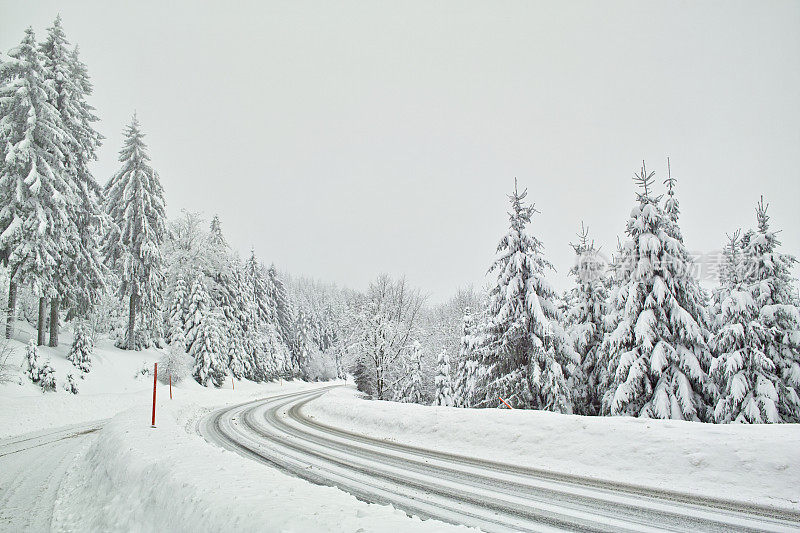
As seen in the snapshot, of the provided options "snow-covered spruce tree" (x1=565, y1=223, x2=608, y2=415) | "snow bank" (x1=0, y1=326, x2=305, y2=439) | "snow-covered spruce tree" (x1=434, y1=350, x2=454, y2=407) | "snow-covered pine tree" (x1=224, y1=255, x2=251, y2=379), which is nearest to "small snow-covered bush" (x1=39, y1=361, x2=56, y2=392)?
"snow bank" (x1=0, y1=326, x2=305, y2=439)

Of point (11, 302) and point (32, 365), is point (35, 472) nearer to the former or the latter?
point (32, 365)

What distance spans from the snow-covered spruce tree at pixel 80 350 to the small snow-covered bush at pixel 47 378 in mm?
3136

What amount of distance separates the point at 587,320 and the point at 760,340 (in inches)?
245

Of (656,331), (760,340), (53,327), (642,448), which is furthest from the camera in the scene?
(53,327)

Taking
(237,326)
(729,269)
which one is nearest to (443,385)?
(729,269)

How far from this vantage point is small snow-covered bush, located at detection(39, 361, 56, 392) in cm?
2064

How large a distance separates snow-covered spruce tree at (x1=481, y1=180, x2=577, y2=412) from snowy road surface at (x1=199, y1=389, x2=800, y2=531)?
8258mm

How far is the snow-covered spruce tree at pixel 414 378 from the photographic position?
106 ft

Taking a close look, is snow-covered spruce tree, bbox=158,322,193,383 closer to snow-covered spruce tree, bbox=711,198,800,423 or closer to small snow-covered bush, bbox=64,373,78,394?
small snow-covered bush, bbox=64,373,78,394

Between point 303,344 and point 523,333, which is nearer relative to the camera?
point 523,333

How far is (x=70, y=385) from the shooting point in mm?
22438

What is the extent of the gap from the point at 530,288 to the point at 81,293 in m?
25.9

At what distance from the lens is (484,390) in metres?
18.5

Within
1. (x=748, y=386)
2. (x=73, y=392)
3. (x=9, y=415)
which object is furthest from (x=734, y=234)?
(x=73, y=392)
